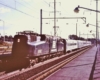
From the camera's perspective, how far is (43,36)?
2384 centimetres

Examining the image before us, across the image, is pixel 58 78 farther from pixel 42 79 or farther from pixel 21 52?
pixel 21 52

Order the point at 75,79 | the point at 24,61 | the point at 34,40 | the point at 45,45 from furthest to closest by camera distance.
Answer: the point at 45,45, the point at 34,40, the point at 24,61, the point at 75,79

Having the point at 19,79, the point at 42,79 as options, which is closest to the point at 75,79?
the point at 42,79

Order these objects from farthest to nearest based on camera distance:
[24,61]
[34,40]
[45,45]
→ [45,45] < [34,40] < [24,61]

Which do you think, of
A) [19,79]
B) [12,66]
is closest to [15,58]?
[12,66]

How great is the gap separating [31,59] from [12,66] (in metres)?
2.33

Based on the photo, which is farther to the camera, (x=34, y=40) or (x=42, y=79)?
(x=34, y=40)

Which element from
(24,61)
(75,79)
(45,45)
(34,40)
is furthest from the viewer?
(45,45)

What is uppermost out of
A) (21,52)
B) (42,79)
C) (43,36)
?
(43,36)

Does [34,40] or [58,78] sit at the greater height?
[34,40]

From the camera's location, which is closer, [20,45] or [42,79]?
[42,79]

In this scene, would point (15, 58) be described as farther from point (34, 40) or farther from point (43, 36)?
point (43, 36)

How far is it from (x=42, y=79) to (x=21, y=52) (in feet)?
19.4

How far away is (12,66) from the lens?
2022 centimetres
